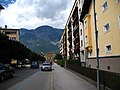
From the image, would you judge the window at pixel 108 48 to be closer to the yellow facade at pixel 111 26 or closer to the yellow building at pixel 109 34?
the yellow building at pixel 109 34

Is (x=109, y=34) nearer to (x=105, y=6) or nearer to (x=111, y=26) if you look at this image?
(x=111, y=26)

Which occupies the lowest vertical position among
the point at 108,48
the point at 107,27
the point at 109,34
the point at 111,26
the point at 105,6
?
the point at 108,48

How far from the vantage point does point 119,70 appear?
20016mm

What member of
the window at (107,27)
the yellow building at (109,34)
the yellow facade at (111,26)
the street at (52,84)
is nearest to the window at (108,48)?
the yellow building at (109,34)

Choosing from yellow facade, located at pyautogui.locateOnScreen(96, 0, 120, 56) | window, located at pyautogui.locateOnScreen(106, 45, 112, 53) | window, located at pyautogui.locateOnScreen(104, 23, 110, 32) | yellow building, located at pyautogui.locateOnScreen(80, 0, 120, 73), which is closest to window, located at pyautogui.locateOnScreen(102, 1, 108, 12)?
yellow building, located at pyautogui.locateOnScreen(80, 0, 120, 73)

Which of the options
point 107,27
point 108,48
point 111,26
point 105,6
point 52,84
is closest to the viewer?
point 52,84

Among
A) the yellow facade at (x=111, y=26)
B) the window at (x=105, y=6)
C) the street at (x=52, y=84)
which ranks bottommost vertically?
the street at (x=52, y=84)

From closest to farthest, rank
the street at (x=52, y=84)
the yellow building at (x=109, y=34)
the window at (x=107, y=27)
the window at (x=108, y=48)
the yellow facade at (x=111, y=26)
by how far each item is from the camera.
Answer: the street at (x=52, y=84) → the yellow building at (x=109, y=34) → the yellow facade at (x=111, y=26) → the window at (x=108, y=48) → the window at (x=107, y=27)

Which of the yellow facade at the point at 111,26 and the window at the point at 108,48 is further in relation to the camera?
the window at the point at 108,48

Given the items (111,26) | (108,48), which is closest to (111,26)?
(111,26)

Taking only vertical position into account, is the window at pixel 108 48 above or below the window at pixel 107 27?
below

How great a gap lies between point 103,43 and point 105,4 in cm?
420

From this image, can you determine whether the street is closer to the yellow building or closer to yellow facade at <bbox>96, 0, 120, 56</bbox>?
the yellow building

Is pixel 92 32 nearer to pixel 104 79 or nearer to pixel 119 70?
pixel 119 70
